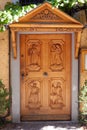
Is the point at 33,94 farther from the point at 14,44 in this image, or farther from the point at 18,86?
the point at 14,44

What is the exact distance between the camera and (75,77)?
10.2 meters

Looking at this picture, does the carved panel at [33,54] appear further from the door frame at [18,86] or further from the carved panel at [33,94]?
the carved panel at [33,94]

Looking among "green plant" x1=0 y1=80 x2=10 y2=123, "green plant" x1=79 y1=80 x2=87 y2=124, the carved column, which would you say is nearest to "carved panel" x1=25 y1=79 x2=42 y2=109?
"green plant" x1=0 y1=80 x2=10 y2=123

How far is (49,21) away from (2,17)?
1.09m

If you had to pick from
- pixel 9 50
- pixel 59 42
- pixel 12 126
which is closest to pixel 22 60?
pixel 9 50

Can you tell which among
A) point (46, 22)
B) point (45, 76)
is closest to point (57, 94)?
point (45, 76)

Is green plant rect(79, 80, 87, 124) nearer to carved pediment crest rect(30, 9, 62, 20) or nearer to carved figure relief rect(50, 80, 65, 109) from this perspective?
carved figure relief rect(50, 80, 65, 109)

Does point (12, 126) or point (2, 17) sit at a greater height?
point (2, 17)

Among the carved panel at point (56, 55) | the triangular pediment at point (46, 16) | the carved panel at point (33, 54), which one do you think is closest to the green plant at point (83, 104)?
the carved panel at point (56, 55)

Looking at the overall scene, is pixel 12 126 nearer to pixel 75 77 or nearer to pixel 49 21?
pixel 75 77

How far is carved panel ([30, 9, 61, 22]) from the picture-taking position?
9.20 m

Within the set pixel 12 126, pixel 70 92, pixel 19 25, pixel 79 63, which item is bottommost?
pixel 12 126

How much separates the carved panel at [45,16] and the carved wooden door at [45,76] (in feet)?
3.00

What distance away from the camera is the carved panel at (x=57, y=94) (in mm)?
10328
